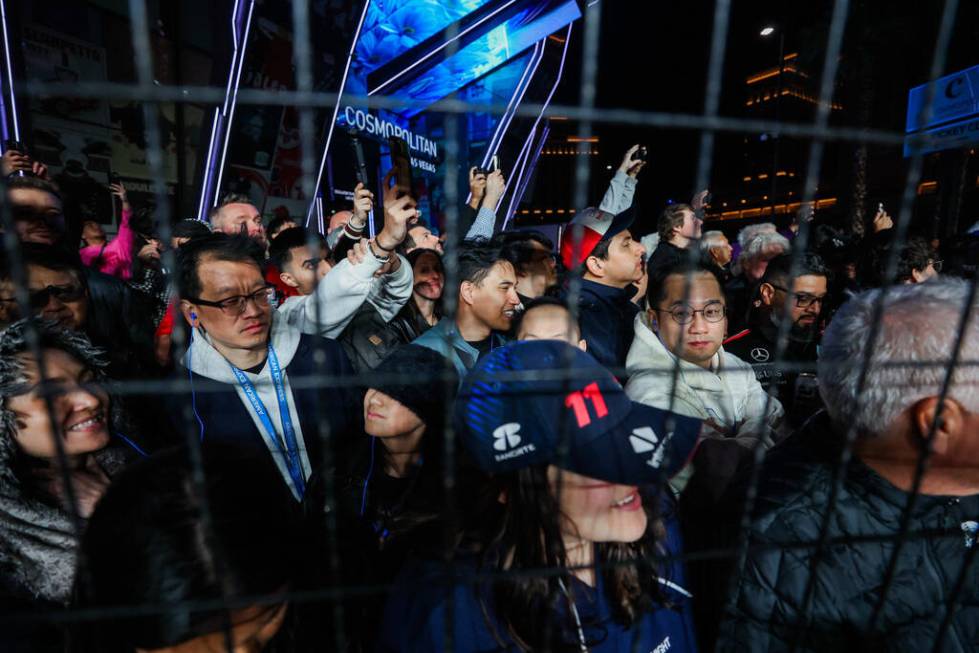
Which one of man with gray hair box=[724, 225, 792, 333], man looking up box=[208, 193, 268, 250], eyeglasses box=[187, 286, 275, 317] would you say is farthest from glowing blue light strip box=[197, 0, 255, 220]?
man with gray hair box=[724, 225, 792, 333]

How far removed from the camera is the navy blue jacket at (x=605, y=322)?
228cm

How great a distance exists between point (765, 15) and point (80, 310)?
3040 millimetres

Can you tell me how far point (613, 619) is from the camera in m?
1.01

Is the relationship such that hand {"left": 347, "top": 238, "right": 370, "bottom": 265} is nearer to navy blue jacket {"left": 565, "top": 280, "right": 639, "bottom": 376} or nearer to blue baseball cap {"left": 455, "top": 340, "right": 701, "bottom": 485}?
navy blue jacket {"left": 565, "top": 280, "right": 639, "bottom": 376}

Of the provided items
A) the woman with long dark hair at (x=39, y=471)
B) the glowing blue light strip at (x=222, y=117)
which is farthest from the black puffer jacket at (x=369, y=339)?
the glowing blue light strip at (x=222, y=117)

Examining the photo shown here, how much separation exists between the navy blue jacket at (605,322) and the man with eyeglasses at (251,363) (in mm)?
1000

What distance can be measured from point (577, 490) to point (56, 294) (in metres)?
1.90

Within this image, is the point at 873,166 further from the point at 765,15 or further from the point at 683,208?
the point at 765,15

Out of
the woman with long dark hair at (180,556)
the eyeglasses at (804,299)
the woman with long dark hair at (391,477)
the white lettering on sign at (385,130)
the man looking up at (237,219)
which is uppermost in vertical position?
the white lettering on sign at (385,130)

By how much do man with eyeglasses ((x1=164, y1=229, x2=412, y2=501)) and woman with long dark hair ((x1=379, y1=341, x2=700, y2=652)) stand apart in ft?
2.84

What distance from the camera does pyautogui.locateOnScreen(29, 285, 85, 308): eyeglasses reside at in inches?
64.6

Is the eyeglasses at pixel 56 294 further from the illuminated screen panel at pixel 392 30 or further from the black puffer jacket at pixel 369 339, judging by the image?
the illuminated screen panel at pixel 392 30

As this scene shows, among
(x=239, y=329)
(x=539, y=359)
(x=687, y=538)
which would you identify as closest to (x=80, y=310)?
(x=239, y=329)

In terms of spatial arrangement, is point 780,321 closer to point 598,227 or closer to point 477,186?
point 598,227
